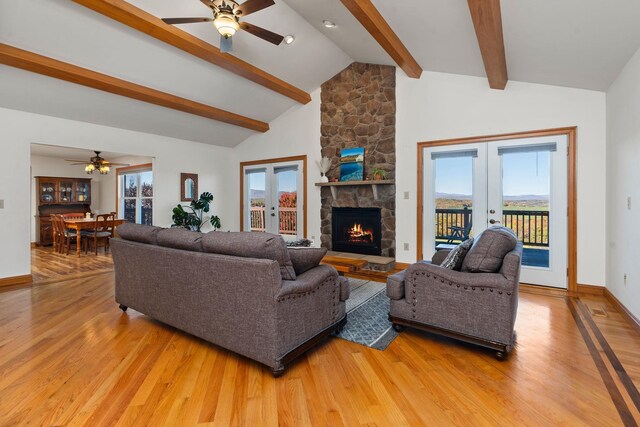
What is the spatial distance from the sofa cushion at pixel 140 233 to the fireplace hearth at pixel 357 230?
3.45 meters

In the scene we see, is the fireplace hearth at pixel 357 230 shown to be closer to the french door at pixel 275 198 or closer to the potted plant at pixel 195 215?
the french door at pixel 275 198

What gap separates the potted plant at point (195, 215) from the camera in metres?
6.17

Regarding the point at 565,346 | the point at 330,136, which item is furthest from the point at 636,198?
the point at 330,136

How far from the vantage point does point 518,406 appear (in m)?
1.75

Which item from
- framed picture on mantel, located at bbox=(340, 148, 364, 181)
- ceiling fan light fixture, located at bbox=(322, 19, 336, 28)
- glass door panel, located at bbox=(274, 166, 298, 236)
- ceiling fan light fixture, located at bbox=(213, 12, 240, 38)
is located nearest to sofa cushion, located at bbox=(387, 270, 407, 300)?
ceiling fan light fixture, located at bbox=(213, 12, 240, 38)

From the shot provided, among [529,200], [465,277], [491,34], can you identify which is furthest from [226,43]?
[529,200]

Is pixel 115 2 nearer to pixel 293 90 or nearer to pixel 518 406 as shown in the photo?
pixel 293 90

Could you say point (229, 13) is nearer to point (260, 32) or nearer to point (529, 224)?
point (260, 32)

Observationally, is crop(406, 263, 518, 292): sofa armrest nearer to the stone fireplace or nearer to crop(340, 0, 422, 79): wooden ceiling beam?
crop(340, 0, 422, 79): wooden ceiling beam

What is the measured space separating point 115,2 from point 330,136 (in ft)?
11.9

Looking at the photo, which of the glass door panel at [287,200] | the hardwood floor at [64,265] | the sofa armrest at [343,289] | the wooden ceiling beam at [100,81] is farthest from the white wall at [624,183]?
the hardwood floor at [64,265]

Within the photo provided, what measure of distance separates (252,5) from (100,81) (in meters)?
2.55

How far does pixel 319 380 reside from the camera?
6.58 feet

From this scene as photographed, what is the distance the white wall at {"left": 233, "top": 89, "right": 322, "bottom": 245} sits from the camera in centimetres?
608
